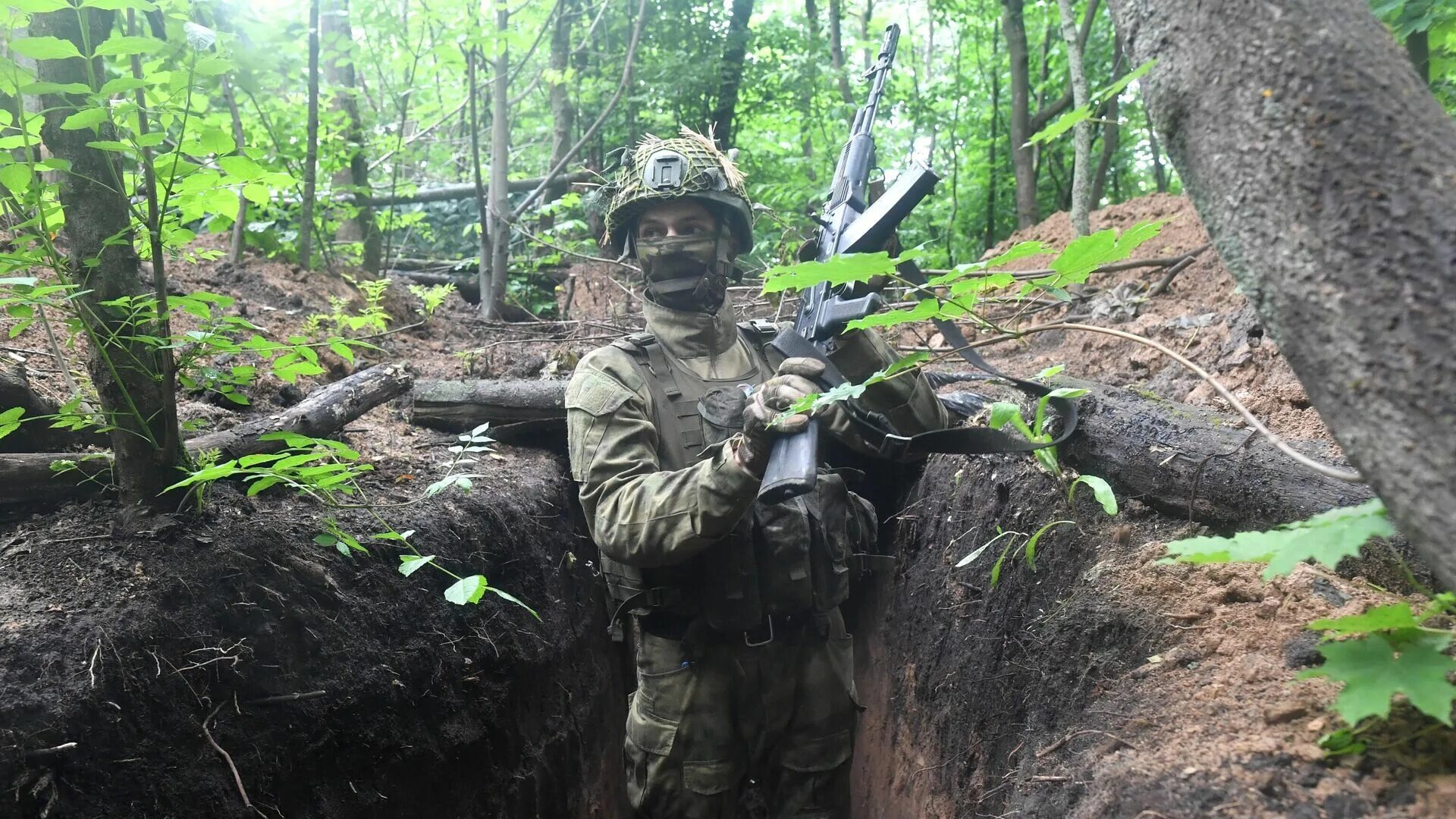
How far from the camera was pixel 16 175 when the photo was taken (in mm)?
2123

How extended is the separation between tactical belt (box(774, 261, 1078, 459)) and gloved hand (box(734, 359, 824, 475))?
0.20 m

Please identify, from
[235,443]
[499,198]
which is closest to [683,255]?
[235,443]

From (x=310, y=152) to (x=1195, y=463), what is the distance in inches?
233

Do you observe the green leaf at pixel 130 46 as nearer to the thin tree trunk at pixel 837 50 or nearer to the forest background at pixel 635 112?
the forest background at pixel 635 112

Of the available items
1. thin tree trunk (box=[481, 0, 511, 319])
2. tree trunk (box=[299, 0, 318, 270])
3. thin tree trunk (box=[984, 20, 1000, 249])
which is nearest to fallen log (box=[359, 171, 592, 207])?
thin tree trunk (box=[481, 0, 511, 319])

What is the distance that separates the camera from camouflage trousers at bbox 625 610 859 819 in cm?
302

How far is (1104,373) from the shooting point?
400 centimetres

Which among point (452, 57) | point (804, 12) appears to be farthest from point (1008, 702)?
point (804, 12)

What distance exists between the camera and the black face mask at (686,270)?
3.22 meters

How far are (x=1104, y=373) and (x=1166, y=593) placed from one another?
82.8 inches

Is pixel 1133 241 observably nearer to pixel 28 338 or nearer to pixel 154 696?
pixel 154 696

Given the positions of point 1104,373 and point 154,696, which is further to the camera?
point 1104,373

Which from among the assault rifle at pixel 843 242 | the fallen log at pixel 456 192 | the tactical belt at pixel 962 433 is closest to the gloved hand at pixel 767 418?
the assault rifle at pixel 843 242

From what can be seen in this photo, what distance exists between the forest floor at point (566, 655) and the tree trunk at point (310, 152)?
4.98 feet
